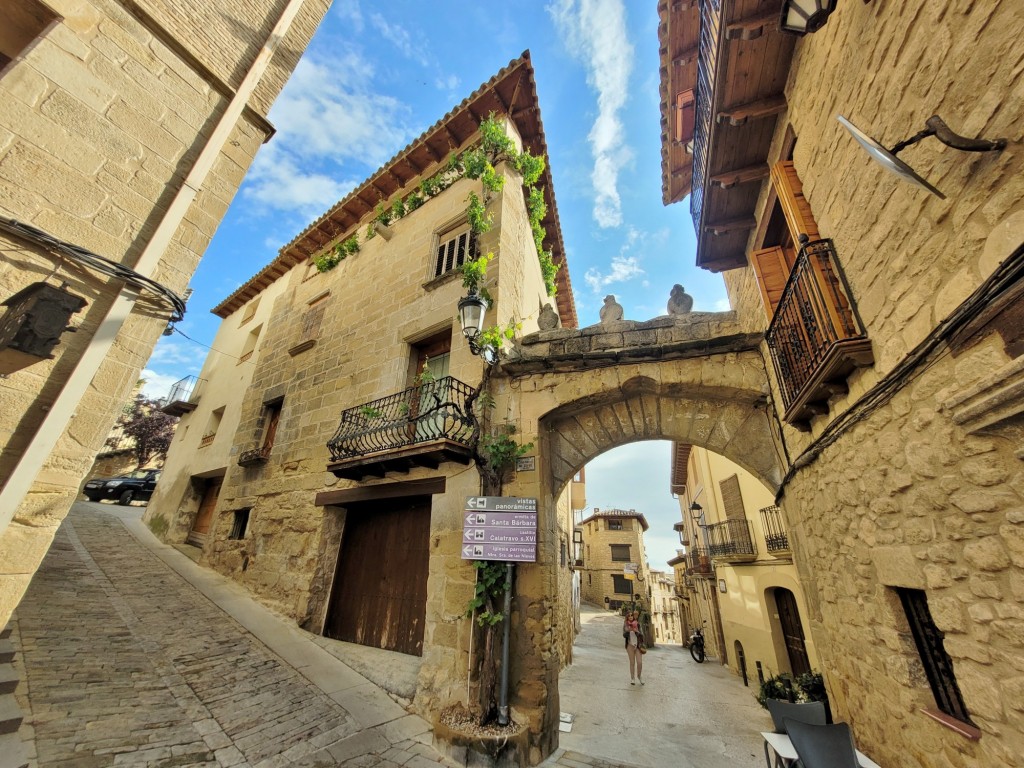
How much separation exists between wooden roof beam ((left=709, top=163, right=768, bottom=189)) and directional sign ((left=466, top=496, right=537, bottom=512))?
4114mm

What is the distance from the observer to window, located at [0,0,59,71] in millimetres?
2520

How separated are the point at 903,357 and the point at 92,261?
15.1 ft

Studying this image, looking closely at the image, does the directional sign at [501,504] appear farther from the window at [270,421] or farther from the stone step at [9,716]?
the window at [270,421]

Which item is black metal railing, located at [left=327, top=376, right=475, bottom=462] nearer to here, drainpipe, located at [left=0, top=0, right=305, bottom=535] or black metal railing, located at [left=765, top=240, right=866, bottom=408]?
drainpipe, located at [left=0, top=0, right=305, bottom=535]

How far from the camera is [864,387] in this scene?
8.43 ft

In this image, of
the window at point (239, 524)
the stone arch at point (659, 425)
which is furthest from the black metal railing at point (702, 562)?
the window at point (239, 524)

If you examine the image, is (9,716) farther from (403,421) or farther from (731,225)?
(731,225)

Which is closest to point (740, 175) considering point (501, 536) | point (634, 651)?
point (501, 536)

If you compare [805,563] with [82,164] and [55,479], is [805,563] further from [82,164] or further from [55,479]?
[82,164]

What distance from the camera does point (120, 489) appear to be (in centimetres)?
1441

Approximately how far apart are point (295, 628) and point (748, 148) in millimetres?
8136

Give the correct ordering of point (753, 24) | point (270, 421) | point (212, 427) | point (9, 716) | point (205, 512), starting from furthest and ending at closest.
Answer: point (212, 427), point (205, 512), point (270, 421), point (753, 24), point (9, 716)

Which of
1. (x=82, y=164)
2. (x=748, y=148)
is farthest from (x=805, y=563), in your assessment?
(x=82, y=164)

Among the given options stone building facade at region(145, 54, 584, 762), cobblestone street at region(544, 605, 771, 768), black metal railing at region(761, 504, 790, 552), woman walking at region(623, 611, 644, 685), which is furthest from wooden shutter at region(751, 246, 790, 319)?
woman walking at region(623, 611, 644, 685)
